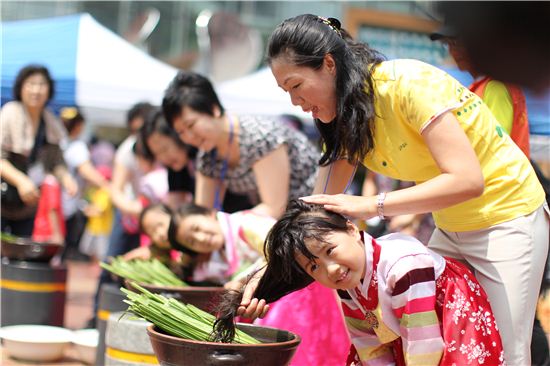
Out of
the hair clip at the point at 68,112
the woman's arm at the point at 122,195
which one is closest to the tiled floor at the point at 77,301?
the woman's arm at the point at 122,195

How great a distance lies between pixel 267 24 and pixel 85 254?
342 inches

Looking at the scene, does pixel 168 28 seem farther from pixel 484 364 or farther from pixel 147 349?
pixel 484 364

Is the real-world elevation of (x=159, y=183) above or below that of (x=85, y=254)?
above

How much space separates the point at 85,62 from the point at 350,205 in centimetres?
732

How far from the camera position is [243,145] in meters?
4.01

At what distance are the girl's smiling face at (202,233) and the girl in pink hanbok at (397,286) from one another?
1392mm

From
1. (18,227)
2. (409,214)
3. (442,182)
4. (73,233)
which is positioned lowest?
(73,233)

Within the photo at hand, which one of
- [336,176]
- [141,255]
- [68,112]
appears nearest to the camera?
[336,176]

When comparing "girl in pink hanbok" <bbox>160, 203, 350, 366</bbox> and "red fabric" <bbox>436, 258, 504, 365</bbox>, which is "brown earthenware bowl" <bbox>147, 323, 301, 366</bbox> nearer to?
"red fabric" <bbox>436, 258, 504, 365</bbox>

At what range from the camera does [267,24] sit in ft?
62.8

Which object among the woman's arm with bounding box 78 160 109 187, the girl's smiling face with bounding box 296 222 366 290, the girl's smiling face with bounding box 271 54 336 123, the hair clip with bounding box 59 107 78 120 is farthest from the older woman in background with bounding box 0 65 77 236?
the girl's smiling face with bounding box 296 222 366 290

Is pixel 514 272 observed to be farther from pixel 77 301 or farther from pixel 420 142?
pixel 77 301

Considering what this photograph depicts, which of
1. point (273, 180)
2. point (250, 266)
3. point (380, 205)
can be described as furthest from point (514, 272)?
point (273, 180)

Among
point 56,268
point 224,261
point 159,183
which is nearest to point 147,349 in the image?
point 224,261
